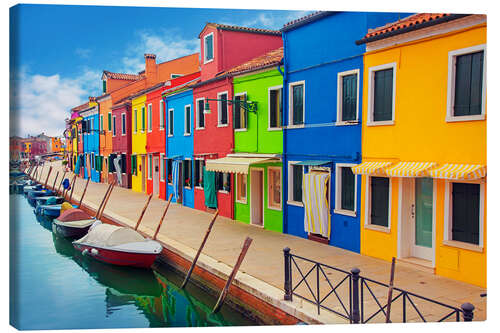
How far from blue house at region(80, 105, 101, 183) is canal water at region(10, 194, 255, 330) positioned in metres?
15.7

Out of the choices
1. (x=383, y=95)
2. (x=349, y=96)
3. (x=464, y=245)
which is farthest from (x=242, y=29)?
(x=464, y=245)

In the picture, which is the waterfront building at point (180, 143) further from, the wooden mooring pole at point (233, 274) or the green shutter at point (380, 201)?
the wooden mooring pole at point (233, 274)

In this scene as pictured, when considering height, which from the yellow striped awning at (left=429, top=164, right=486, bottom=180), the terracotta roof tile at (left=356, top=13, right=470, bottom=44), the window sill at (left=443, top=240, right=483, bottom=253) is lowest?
the window sill at (left=443, top=240, right=483, bottom=253)

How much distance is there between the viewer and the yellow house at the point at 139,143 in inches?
834

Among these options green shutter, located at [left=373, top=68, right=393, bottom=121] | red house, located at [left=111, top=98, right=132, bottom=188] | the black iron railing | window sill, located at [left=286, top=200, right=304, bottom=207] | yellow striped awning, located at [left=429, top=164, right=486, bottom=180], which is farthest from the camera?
red house, located at [left=111, top=98, right=132, bottom=188]

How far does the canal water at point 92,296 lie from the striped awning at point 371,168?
338cm

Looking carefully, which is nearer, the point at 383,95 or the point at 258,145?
the point at 383,95

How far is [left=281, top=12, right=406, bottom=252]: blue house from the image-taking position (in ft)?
28.9

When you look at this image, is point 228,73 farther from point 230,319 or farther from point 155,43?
point 230,319

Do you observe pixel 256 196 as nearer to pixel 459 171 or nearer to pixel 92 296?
pixel 92 296

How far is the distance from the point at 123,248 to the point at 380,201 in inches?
227

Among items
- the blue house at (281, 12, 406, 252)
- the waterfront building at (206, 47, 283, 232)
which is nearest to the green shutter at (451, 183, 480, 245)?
the blue house at (281, 12, 406, 252)

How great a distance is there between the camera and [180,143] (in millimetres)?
16906

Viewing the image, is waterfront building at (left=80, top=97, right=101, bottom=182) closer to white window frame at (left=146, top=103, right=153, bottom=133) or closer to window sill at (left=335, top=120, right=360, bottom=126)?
white window frame at (left=146, top=103, right=153, bottom=133)
